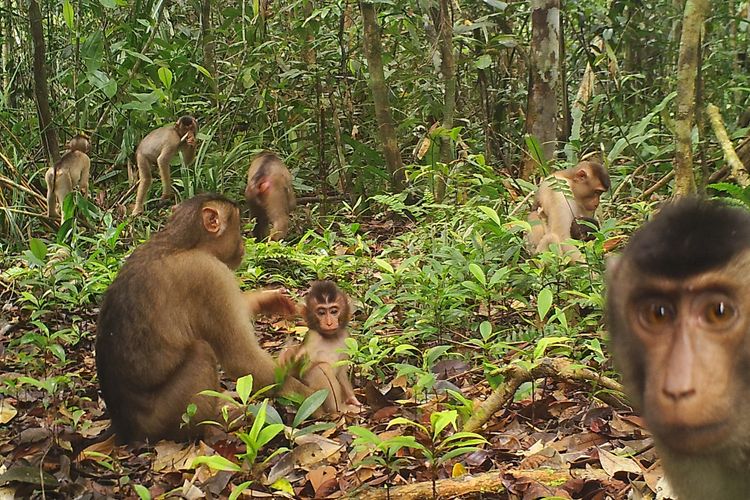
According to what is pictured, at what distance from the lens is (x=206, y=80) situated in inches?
444

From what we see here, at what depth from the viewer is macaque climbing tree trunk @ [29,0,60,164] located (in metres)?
8.52

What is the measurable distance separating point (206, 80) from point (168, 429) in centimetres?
764

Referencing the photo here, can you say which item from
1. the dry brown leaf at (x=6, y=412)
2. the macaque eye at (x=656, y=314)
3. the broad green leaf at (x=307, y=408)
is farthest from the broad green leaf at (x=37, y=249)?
the macaque eye at (x=656, y=314)

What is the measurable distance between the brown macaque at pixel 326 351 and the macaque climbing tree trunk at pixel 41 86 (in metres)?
5.24

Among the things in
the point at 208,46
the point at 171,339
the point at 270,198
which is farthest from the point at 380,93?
the point at 171,339

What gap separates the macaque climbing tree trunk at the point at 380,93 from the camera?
336 inches

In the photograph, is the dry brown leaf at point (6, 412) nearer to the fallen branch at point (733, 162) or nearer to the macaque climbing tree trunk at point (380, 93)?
the fallen branch at point (733, 162)

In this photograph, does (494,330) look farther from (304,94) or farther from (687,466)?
(304,94)

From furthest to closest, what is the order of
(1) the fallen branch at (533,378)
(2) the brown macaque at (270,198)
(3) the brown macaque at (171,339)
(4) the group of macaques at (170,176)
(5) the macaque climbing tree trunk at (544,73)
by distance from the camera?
(2) the brown macaque at (270,198), (4) the group of macaques at (170,176), (5) the macaque climbing tree trunk at (544,73), (3) the brown macaque at (171,339), (1) the fallen branch at (533,378)

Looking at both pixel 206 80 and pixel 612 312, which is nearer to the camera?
pixel 612 312

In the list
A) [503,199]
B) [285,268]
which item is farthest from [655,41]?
[285,268]

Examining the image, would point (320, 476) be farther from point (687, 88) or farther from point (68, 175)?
point (68, 175)

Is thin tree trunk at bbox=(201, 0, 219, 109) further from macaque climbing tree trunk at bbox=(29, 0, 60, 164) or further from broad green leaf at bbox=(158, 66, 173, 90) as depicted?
macaque climbing tree trunk at bbox=(29, 0, 60, 164)

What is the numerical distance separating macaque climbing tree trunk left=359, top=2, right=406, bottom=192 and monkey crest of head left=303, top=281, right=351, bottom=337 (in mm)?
4331
